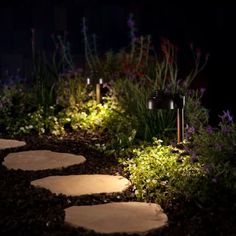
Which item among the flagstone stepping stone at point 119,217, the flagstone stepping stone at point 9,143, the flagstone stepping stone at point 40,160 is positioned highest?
the flagstone stepping stone at point 9,143

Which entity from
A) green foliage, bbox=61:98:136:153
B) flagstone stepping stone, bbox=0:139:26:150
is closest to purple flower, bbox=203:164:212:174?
green foliage, bbox=61:98:136:153

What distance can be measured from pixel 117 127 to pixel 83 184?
2.00 m

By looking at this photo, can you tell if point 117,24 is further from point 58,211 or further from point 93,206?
point 58,211

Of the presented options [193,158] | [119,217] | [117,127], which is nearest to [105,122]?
[117,127]

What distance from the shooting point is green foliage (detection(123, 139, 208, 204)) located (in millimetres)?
4102

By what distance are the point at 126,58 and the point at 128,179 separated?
3.99m

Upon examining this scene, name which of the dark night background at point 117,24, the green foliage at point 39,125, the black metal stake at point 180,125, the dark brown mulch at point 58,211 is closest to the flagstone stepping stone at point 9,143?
the green foliage at point 39,125

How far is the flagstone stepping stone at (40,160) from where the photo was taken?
5086 mm

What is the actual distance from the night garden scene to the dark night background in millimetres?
20

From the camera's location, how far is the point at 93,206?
156 inches

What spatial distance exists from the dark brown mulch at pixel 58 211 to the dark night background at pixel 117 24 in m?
5.70

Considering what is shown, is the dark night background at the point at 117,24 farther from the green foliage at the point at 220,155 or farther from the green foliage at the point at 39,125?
the green foliage at the point at 220,155

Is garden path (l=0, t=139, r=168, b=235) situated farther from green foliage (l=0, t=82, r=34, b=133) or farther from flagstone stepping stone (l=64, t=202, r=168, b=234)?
green foliage (l=0, t=82, r=34, b=133)

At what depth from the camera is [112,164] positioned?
17.3 feet
